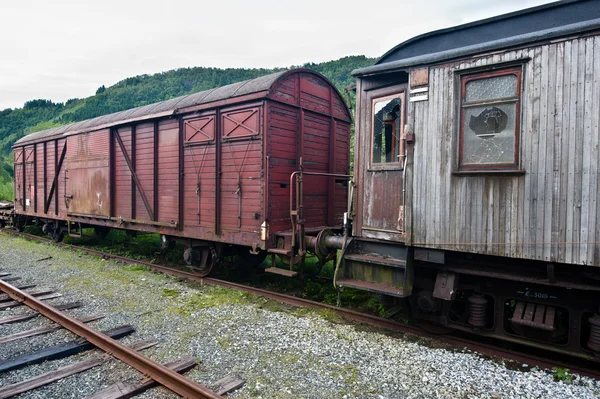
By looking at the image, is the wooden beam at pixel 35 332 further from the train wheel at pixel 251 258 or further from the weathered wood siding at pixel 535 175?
the weathered wood siding at pixel 535 175

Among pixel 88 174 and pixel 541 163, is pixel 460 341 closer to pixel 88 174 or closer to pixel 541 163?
pixel 541 163

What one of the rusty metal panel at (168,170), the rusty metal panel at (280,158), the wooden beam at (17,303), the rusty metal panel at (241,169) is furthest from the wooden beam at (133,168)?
the rusty metal panel at (280,158)

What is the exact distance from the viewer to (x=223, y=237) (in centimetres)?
766

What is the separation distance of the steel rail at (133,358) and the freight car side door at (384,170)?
306 cm

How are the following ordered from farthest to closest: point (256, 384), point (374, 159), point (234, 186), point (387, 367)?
point (234, 186)
point (374, 159)
point (387, 367)
point (256, 384)

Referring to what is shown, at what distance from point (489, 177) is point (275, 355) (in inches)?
129

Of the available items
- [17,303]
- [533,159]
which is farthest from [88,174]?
[533,159]

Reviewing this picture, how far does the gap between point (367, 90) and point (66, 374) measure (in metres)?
5.14

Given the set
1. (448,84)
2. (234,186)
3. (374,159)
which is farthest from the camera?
(234,186)

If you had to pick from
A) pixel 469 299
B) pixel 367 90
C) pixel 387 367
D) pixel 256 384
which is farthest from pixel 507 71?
pixel 256 384

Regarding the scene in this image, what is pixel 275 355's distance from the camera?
4.52m

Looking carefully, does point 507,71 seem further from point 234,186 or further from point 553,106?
point 234,186

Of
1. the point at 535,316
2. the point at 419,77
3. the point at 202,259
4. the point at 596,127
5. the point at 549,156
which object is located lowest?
the point at 202,259

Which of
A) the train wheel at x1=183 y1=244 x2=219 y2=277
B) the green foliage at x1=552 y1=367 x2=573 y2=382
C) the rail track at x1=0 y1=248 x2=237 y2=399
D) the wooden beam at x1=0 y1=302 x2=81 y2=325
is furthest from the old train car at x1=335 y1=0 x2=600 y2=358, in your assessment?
the wooden beam at x1=0 y1=302 x2=81 y2=325
